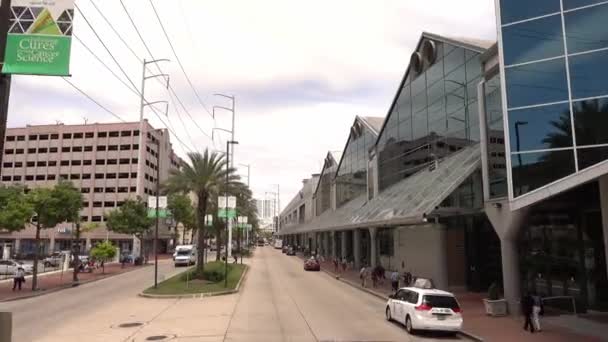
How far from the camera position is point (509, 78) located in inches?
902

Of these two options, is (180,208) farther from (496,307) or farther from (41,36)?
(41,36)

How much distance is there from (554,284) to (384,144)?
989 inches

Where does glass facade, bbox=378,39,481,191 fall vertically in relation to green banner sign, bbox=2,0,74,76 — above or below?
above

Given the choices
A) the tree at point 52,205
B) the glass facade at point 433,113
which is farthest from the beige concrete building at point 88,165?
the glass facade at point 433,113

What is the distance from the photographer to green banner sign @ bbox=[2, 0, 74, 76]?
428 inches

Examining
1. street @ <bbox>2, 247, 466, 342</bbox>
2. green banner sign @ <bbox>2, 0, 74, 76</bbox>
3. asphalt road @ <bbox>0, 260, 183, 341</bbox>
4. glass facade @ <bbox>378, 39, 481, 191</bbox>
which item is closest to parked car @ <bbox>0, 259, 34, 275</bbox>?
asphalt road @ <bbox>0, 260, 183, 341</bbox>

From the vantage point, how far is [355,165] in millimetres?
62938

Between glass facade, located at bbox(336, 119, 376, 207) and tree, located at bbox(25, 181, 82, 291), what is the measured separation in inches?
1151

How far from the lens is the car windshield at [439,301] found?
737 inches

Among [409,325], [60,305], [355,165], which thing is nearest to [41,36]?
[409,325]

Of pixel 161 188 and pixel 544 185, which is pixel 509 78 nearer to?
pixel 544 185

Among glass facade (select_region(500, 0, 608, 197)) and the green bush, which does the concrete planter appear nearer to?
the green bush

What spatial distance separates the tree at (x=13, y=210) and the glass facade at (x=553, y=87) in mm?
→ 30712

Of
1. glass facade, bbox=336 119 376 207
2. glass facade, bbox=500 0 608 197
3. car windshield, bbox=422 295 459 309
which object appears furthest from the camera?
glass facade, bbox=336 119 376 207
